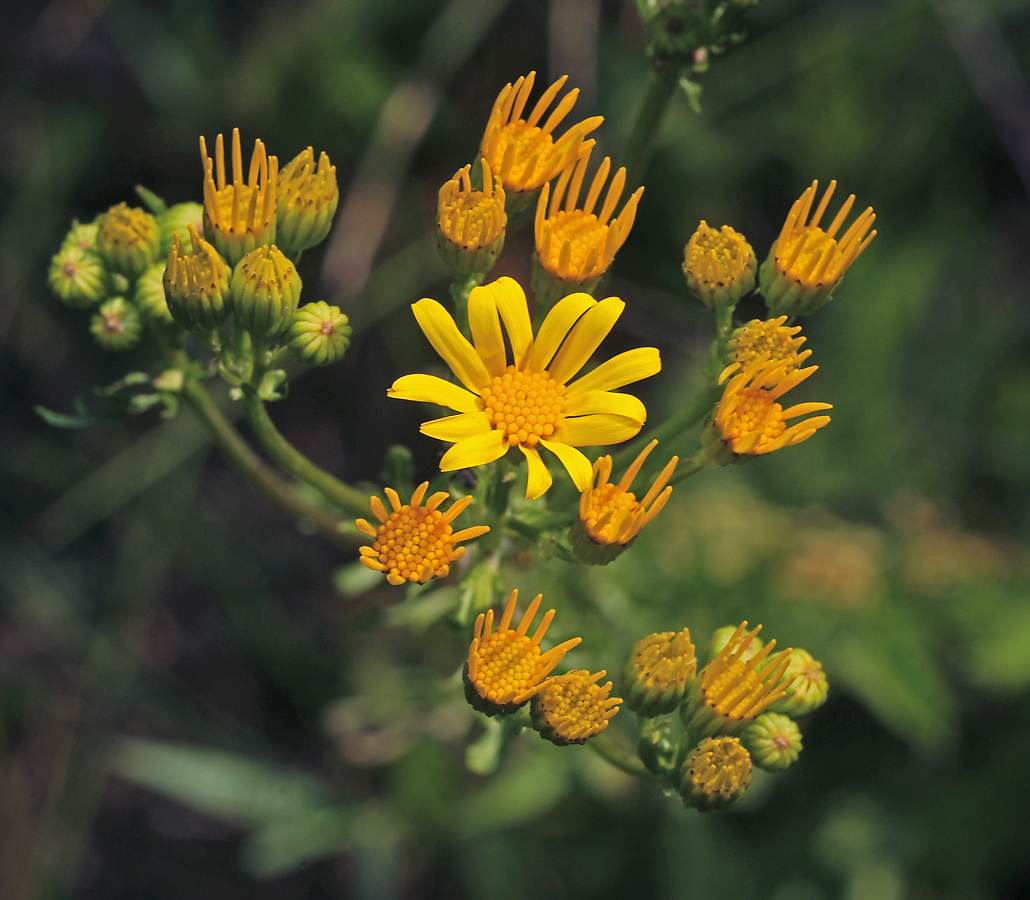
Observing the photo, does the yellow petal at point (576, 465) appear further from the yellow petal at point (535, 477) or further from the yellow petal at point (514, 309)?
the yellow petal at point (514, 309)

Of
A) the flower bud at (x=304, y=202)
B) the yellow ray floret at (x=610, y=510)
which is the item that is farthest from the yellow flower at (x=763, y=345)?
the flower bud at (x=304, y=202)

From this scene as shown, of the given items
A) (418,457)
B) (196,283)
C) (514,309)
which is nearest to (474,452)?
(514,309)

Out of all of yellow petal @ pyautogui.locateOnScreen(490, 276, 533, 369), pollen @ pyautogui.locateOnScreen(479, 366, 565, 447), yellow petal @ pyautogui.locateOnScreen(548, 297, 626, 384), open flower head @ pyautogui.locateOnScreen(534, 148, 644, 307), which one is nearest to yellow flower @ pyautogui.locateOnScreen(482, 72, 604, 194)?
open flower head @ pyautogui.locateOnScreen(534, 148, 644, 307)

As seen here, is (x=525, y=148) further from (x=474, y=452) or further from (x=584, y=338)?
(x=474, y=452)

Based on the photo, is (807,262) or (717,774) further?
(807,262)

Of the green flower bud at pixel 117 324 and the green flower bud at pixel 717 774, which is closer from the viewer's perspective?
the green flower bud at pixel 717 774

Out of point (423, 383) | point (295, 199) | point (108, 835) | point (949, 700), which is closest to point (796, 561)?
point (949, 700)

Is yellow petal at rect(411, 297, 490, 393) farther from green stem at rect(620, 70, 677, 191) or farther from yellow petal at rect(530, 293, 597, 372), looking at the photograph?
green stem at rect(620, 70, 677, 191)
